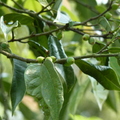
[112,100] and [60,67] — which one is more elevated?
[60,67]

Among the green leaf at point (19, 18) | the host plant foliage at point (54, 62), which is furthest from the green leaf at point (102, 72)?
the green leaf at point (19, 18)

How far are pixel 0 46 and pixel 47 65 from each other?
0.19 meters

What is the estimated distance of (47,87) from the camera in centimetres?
69

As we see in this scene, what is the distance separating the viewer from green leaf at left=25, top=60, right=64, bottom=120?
0.66 m

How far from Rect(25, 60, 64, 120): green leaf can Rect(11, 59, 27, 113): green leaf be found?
16 centimetres

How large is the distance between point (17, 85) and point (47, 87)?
22cm

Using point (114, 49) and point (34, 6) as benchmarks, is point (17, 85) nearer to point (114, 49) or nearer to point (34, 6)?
point (114, 49)

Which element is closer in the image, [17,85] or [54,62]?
[54,62]

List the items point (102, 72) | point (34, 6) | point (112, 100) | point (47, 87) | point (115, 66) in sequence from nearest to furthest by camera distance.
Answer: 1. point (47, 87)
2. point (102, 72)
3. point (115, 66)
4. point (34, 6)
5. point (112, 100)

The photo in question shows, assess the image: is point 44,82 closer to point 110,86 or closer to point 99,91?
point 110,86

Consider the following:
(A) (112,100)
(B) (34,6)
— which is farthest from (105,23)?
(A) (112,100)

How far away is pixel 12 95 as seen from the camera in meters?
0.88

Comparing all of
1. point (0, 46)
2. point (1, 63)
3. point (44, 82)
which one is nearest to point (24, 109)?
point (1, 63)

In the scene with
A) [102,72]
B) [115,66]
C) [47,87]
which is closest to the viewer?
[47,87]
